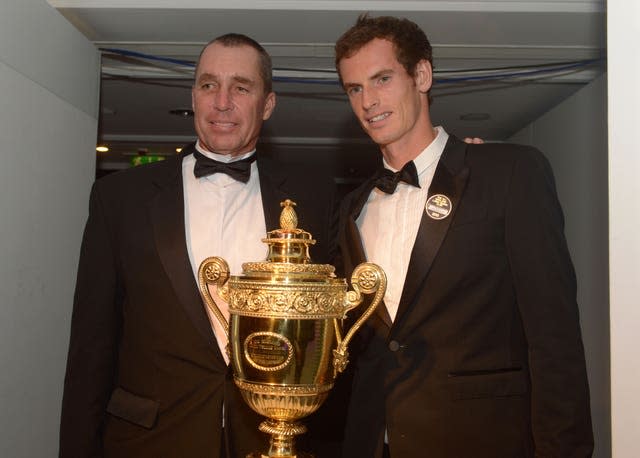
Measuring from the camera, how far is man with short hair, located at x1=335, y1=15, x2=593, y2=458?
5.37 feet

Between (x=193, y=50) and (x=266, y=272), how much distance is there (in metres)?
2.09

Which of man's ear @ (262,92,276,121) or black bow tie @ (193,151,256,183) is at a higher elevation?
man's ear @ (262,92,276,121)

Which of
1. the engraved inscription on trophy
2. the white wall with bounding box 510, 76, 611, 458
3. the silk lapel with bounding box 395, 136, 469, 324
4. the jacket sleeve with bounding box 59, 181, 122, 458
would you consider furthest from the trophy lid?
the white wall with bounding box 510, 76, 611, 458

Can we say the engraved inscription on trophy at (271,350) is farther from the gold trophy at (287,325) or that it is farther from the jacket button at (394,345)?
the jacket button at (394,345)

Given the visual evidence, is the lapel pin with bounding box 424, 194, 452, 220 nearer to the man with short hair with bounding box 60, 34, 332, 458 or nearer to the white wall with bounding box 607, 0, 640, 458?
the man with short hair with bounding box 60, 34, 332, 458

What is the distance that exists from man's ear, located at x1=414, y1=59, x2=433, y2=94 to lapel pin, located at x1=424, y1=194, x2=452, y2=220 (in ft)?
1.25

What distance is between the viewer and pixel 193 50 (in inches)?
129

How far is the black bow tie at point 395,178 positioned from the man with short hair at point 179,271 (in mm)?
270

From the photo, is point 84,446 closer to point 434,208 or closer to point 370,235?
point 370,235

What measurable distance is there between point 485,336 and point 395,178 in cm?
46

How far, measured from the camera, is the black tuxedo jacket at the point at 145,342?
5.92 ft

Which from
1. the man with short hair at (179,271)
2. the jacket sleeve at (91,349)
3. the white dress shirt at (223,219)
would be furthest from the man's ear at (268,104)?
the jacket sleeve at (91,349)

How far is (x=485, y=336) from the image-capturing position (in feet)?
5.56

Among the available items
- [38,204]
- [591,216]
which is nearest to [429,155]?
[38,204]
